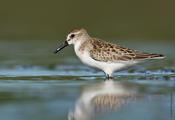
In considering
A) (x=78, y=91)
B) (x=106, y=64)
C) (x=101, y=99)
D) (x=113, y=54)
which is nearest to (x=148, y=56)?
(x=113, y=54)

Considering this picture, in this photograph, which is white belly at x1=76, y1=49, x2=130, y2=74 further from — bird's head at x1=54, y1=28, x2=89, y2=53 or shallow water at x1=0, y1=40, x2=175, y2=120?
bird's head at x1=54, y1=28, x2=89, y2=53

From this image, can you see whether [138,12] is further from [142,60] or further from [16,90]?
[16,90]

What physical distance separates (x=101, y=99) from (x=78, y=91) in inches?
45.6

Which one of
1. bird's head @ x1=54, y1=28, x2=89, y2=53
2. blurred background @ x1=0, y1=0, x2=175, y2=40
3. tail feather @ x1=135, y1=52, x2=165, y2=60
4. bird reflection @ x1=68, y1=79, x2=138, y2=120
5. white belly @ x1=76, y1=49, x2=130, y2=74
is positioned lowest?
bird reflection @ x1=68, y1=79, x2=138, y2=120

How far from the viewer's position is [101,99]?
35.9ft

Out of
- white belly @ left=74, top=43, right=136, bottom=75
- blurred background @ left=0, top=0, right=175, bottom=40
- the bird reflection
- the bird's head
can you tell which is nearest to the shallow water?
the bird reflection

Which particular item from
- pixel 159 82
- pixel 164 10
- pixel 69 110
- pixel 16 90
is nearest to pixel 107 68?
pixel 159 82

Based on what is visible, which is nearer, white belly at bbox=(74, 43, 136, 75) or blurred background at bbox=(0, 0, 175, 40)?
white belly at bbox=(74, 43, 136, 75)

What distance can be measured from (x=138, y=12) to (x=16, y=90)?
1799cm

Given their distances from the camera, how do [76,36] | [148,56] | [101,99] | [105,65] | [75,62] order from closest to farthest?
[101,99], [148,56], [105,65], [76,36], [75,62]

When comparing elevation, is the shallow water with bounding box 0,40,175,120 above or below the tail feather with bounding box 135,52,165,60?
below

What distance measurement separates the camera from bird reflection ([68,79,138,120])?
32.1ft

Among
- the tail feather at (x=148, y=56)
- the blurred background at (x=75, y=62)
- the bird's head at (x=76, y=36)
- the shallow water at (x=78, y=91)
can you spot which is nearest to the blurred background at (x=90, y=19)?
the blurred background at (x=75, y=62)

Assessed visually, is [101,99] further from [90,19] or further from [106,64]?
[90,19]
